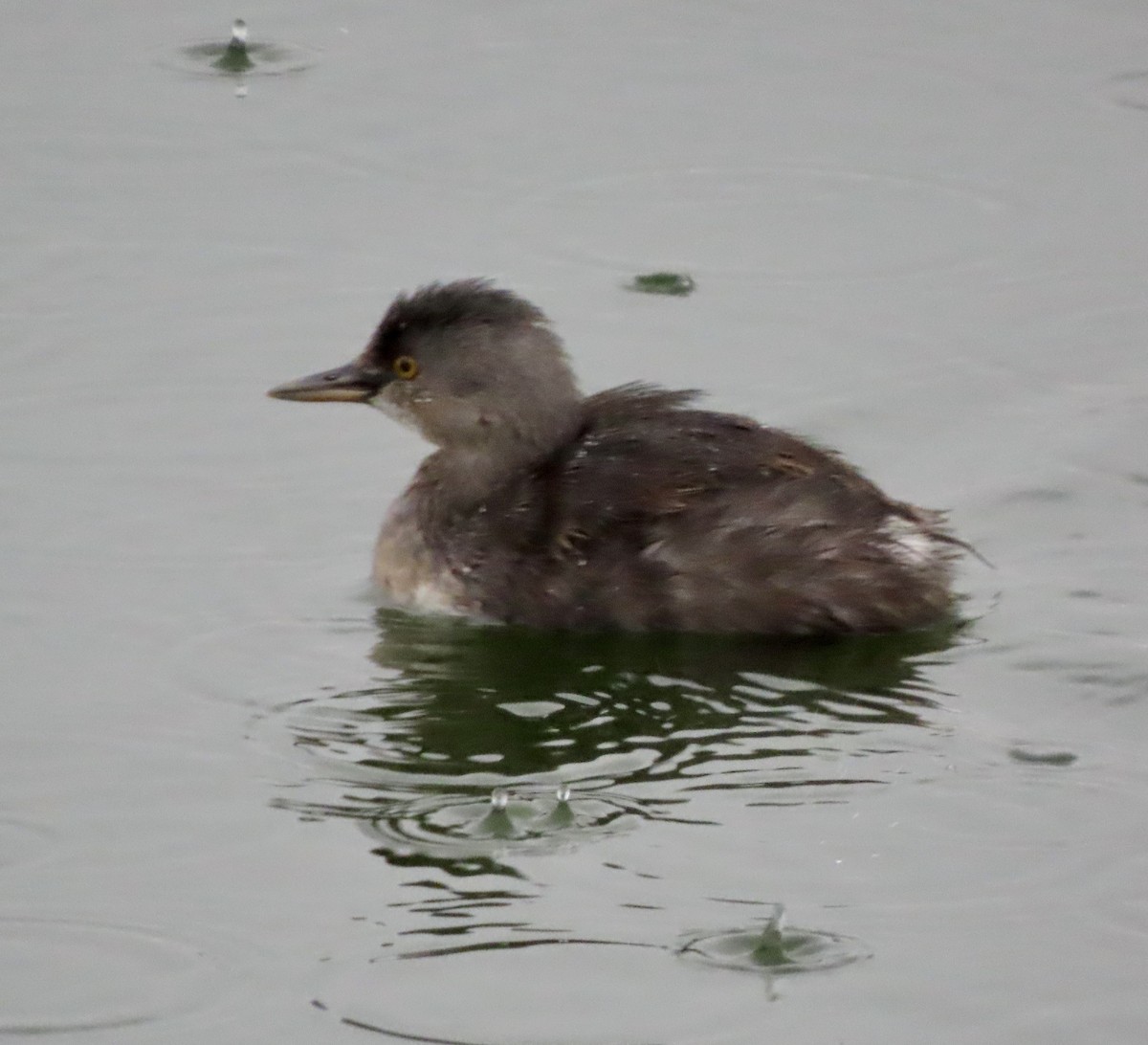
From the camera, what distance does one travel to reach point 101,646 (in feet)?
26.6

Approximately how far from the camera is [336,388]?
9.19m

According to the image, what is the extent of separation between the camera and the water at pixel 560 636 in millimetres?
6188

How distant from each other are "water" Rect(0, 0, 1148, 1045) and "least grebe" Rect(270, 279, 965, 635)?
150 mm

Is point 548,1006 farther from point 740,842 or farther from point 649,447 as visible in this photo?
point 649,447

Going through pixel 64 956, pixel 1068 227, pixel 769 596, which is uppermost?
pixel 1068 227

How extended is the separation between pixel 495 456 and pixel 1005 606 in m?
1.70

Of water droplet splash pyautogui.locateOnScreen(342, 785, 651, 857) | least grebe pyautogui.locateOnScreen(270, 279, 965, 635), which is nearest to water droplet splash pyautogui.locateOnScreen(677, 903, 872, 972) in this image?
water droplet splash pyautogui.locateOnScreen(342, 785, 651, 857)

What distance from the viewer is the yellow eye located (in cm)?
907

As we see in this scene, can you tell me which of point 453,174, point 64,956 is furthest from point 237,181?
point 64,956

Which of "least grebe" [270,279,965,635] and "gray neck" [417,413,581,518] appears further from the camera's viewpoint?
"gray neck" [417,413,581,518]

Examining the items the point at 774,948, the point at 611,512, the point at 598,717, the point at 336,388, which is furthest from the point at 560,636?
the point at 774,948

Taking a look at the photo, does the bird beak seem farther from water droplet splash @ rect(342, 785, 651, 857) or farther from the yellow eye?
water droplet splash @ rect(342, 785, 651, 857)

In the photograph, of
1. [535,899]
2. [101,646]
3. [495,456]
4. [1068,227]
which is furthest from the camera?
[1068,227]

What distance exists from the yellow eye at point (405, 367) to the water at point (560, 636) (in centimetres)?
52
